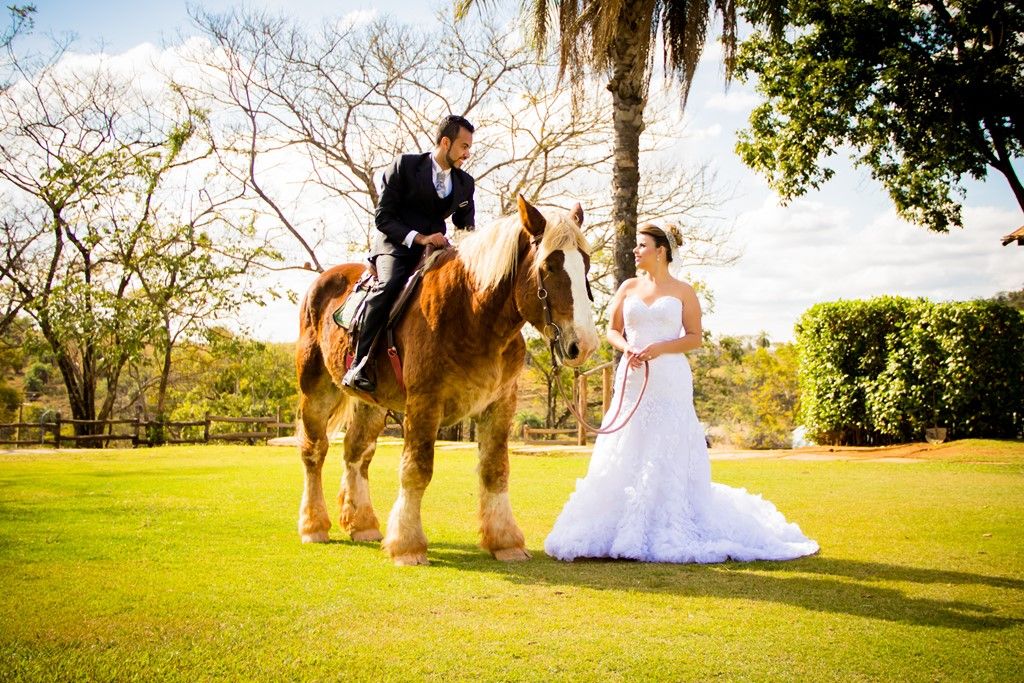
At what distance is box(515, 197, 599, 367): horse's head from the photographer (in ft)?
17.1

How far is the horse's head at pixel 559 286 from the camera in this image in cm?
522

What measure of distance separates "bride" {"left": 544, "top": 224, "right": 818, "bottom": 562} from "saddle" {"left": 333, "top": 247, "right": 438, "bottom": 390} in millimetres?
1868

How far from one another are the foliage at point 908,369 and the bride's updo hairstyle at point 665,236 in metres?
12.9

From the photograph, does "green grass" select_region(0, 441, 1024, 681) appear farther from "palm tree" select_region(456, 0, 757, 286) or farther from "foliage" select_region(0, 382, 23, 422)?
"foliage" select_region(0, 382, 23, 422)

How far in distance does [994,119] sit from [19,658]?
2262cm

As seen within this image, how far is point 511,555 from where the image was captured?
6258mm

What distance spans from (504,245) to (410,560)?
8.20ft

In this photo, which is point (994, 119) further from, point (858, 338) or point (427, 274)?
point (427, 274)

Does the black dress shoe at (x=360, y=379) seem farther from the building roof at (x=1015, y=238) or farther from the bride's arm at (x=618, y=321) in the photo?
the building roof at (x=1015, y=238)

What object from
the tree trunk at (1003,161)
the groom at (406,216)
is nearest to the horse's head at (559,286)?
the groom at (406,216)

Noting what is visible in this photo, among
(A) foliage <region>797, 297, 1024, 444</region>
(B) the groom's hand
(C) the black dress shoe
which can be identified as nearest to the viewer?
(B) the groom's hand

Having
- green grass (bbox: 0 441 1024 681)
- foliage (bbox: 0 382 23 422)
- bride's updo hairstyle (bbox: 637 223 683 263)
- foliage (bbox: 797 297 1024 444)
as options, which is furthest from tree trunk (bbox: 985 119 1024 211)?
foliage (bbox: 0 382 23 422)

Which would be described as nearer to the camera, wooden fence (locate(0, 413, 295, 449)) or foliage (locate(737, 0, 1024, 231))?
foliage (locate(737, 0, 1024, 231))

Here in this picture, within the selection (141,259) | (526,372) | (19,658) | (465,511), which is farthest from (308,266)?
(19,658)
